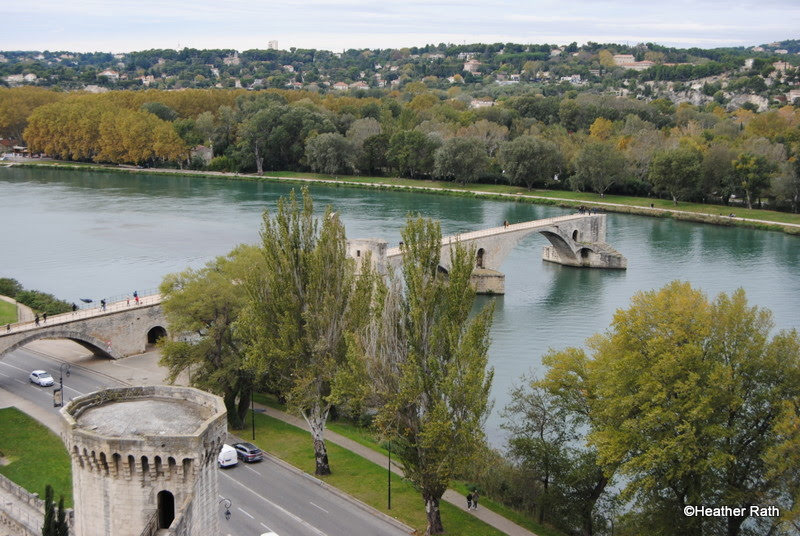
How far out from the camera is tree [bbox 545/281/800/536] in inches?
891

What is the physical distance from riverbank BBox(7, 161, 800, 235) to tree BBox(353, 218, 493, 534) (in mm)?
63268

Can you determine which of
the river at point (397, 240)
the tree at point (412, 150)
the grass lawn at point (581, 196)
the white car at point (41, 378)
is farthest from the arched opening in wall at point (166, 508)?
the tree at point (412, 150)

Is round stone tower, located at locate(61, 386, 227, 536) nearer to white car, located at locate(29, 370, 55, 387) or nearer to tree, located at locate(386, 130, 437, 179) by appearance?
white car, located at locate(29, 370, 55, 387)

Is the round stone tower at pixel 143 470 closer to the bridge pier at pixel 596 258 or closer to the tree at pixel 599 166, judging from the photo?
the bridge pier at pixel 596 258

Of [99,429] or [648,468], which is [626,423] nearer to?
[648,468]

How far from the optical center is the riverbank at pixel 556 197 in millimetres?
83188

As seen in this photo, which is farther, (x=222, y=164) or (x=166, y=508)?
(x=222, y=164)

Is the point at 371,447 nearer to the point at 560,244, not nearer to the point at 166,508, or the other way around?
the point at 166,508

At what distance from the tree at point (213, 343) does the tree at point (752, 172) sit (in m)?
67.5

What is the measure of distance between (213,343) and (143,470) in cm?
1657

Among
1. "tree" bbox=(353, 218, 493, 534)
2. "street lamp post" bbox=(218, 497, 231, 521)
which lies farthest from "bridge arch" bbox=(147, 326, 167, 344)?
"tree" bbox=(353, 218, 493, 534)

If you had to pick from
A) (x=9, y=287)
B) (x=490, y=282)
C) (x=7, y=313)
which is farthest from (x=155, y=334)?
(x=490, y=282)

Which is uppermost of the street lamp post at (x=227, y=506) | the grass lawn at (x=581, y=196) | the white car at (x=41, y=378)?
the grass lawn at (x=581, y=196)

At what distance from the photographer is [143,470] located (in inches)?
632
